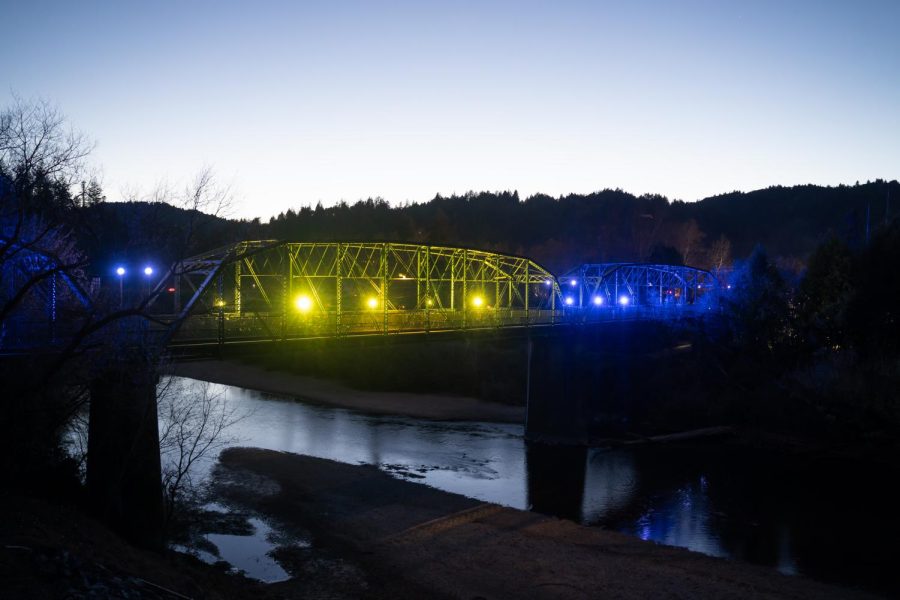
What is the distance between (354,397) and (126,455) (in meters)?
39.7

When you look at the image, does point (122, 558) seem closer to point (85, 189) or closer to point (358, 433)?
point (85, 189)

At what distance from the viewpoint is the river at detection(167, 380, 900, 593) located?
79.8ft

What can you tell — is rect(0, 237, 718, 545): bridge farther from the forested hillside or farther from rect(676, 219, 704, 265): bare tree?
rect(676, 219, 704, 265): bare tree

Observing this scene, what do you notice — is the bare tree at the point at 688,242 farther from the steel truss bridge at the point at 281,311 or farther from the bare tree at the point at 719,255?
the steel truss bridge at the point at 281,311

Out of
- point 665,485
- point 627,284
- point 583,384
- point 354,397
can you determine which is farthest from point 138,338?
point 627,284

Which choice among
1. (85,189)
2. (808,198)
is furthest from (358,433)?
(808,198)

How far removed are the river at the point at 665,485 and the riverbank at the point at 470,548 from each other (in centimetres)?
169

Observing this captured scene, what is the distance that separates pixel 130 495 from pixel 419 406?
1386 inches

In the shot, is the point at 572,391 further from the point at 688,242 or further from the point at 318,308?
the point at 688,242

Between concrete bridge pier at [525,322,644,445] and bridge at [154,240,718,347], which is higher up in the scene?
bridge at [154,240,718,347]

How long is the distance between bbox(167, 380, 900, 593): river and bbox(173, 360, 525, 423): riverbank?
3.63 metres

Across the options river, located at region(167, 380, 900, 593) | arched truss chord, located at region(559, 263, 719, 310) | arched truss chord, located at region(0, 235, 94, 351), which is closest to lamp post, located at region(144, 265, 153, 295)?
arched truss chord, located at region(0, 235, 94, 351)

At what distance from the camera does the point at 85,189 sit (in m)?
16.3

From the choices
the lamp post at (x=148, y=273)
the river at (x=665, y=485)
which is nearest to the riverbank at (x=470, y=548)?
the river at (x=665, y=485)
